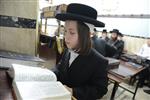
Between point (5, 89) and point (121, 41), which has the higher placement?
point (5, 89)

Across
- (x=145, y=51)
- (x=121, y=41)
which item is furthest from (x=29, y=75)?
(x=121, y=41)

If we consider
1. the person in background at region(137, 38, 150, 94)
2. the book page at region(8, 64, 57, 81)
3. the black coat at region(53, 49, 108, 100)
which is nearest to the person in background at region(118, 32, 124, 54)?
the person in background at region(137, 38, 150, 94)

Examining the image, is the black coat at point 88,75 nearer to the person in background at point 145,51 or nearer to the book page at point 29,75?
the book page at point 29,75

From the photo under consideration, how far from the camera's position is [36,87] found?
0.67m

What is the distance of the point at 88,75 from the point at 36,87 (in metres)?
0.47

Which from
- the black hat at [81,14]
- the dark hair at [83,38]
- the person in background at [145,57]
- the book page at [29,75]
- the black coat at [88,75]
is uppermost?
the black hat at [81,14]

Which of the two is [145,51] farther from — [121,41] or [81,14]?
[81,14]

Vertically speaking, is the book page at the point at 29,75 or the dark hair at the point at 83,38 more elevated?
the dark hair at the point at 83,38

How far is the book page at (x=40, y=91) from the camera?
59cm

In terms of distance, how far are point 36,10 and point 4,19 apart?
9.2 inches

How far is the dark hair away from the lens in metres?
1.01

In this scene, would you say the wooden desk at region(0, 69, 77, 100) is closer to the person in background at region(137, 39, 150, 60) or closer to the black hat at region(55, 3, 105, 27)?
the black hat at region(55, 3, 105, 27)

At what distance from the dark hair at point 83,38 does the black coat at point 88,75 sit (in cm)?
5

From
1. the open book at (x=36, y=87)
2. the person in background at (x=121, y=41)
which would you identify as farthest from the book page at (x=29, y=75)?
the person in background at (x=121, y=41)
